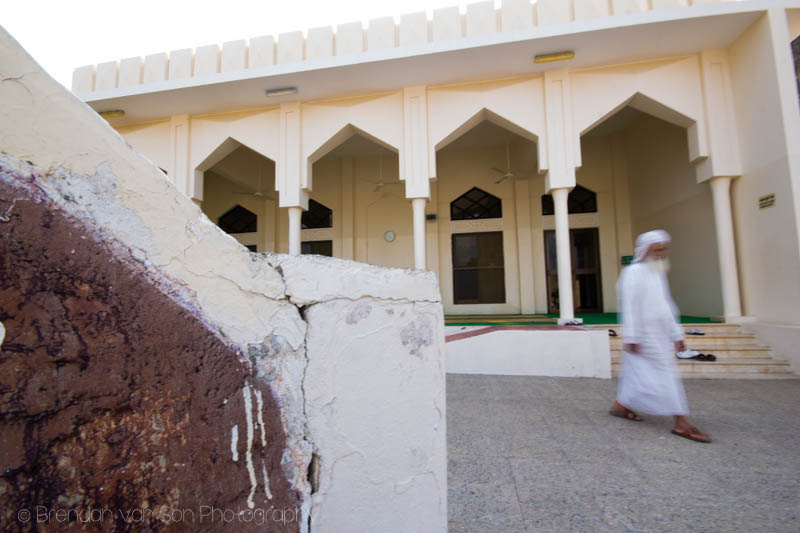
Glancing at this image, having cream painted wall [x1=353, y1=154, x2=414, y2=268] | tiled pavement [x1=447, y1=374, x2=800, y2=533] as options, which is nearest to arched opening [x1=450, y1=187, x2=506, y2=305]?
cream painted wall [x1=353, y1=154, x2=414, y2=268]

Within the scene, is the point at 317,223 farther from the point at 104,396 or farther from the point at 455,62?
the point at 104,396

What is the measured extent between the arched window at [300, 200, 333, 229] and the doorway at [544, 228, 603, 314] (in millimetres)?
5889

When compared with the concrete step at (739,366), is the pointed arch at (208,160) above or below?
above

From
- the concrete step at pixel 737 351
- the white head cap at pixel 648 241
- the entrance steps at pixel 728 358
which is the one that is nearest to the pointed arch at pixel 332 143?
the white head cap at pixel 648 241

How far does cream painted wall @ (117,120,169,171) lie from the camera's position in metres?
7.75

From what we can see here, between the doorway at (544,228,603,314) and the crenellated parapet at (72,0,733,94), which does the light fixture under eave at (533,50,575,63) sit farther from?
A: the doorway at (544,228,603,314)

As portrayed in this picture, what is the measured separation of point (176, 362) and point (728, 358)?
21.8 feet

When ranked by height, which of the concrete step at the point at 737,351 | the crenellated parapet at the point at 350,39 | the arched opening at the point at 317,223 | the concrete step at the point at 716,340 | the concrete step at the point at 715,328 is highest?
the crenellated parapet at the point at 350,39

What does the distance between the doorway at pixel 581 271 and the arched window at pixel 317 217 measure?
5889mm

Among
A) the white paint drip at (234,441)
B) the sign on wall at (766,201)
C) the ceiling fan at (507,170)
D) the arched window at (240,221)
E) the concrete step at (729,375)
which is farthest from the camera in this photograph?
the arched window at (240,221)

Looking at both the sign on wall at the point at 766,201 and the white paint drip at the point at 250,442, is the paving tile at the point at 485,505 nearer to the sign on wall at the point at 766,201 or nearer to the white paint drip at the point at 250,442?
the white paint drip at the point at 250,442

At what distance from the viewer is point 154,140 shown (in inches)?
307

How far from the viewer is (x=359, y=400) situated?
111 centimetres

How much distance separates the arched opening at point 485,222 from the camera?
31.4 ft
